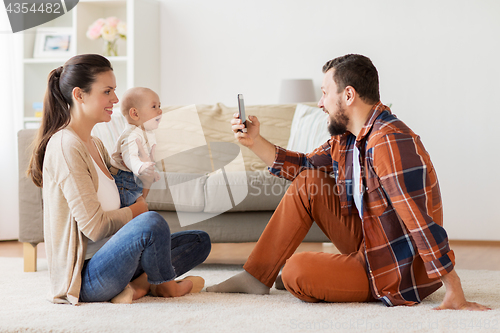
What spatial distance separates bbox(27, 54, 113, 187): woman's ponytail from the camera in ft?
4.54

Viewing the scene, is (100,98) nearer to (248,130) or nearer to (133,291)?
(248,130)

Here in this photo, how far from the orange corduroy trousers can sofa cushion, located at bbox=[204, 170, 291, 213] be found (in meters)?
0.57

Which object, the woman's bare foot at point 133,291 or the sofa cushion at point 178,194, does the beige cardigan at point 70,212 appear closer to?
the woman's bare foot at point 133,291

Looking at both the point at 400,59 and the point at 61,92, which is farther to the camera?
the point at 400,59

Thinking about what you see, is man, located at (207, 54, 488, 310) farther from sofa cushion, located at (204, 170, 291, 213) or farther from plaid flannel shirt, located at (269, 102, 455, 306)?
sofa cushion, located at (204, 170, 291, 213)

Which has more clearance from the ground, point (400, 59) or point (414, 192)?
point (400, 59)

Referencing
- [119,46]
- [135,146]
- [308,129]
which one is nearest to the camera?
[135,146]

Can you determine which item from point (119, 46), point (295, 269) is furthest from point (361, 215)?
point (119, 46)

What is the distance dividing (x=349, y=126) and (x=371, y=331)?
0.61m

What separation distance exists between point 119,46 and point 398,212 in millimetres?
3110

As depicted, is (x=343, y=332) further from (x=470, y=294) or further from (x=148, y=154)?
(x=148, y=154)

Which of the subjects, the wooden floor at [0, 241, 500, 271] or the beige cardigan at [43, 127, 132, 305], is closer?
the beige cardigan at [43, 127, 132, 305]

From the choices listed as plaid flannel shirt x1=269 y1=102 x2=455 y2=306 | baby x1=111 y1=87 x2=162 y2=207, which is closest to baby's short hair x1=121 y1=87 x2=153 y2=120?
baby x1=111 y1=87 x2=162 y2=207

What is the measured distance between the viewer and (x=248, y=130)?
5.14 feet
